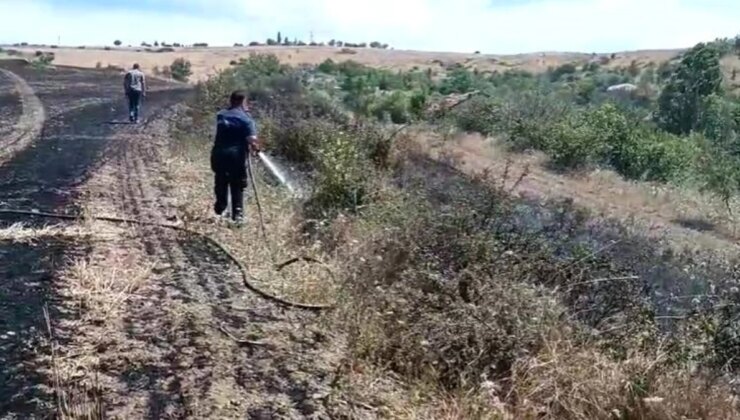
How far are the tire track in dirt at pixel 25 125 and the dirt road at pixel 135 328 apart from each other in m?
5.73

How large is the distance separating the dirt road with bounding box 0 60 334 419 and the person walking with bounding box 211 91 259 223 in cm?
94

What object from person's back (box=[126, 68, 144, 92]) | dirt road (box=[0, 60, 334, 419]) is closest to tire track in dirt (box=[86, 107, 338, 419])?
dirt road (box=[0, 60, 334, 419])

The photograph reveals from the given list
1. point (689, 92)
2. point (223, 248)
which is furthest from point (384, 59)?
point (223, 248)

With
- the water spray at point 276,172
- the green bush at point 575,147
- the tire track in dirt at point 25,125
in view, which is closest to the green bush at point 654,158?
the green bush at point 575,147

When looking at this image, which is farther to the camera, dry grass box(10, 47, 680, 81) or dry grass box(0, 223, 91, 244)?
dry grass box(10, 47, 680, 81)

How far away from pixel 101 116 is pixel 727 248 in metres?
18.4

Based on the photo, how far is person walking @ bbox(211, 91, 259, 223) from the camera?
12266 millimetres

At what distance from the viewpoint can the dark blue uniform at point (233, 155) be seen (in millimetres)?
12266

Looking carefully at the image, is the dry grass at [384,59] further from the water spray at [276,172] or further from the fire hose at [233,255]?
the fire hose at [233,255]

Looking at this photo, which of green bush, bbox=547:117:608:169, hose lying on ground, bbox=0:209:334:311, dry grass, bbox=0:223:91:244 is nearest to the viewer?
hose lying on ground, bbox=0:209:334:311

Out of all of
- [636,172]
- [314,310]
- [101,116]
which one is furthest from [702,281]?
[101,116]

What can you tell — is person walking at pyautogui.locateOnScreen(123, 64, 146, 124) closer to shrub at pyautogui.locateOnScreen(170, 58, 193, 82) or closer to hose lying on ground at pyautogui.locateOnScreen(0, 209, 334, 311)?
hose lying on ground at pyautogui.locateOnScreen(0, 209, 334, 311)

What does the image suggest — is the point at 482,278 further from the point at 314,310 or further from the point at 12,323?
the point at 12,323

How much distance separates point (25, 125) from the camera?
24.3m
